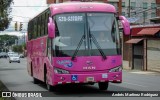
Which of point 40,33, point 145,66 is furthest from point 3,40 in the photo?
point 40,33

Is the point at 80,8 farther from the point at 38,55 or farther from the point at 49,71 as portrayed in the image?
the point at 38,55

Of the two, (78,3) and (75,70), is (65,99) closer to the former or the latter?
(75,70)

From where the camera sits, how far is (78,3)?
17.6m

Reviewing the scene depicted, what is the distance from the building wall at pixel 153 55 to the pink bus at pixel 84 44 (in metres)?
25.1

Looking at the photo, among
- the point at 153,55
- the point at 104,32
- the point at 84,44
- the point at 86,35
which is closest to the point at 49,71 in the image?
the point at 84,44

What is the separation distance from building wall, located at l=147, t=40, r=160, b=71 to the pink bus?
25.1m

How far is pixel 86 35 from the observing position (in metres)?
16.8

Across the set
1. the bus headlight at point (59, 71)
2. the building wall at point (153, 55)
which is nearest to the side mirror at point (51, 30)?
the bus headlight at point (59, 71)

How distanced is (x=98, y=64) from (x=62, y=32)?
1782 mm

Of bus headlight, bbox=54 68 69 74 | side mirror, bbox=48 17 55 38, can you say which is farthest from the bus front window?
side mirror, bbox=48 17 55 38

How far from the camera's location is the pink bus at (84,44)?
1638cm

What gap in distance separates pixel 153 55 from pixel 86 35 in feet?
87.2

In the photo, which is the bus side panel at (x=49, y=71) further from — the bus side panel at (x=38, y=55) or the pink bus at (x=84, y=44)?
the bus side panel at (x=38, y=55)

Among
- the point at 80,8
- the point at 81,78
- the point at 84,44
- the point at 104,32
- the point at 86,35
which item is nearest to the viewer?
the point at 81,78
